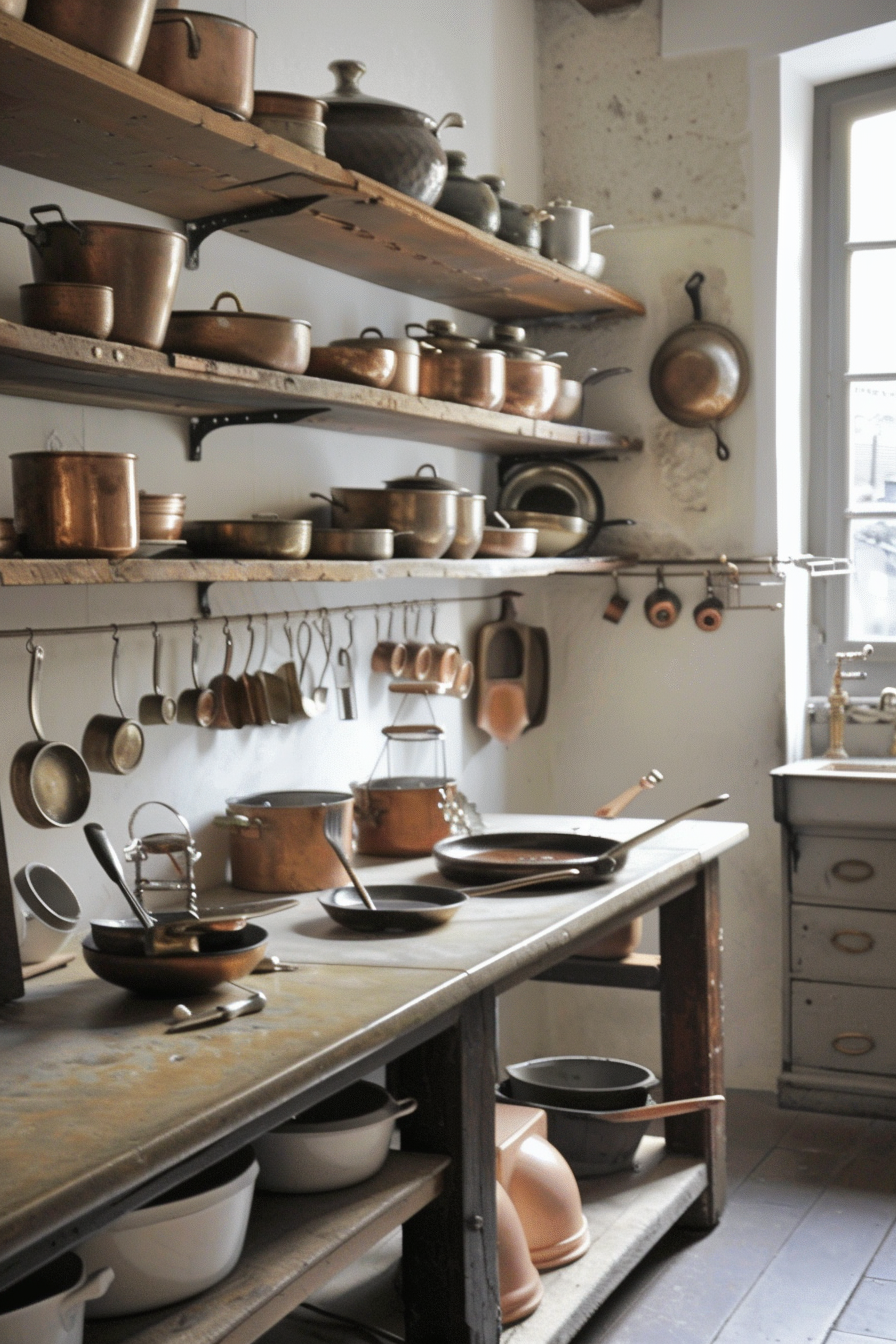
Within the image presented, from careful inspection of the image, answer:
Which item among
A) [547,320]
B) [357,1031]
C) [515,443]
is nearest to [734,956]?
[515,443]

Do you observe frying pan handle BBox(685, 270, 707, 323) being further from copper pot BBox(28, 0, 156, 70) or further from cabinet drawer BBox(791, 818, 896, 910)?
copper pot BBox(28, 0, 156, 70)

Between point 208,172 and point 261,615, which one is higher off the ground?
point 208,172


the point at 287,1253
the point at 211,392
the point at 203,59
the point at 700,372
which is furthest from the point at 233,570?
the point at 700,372

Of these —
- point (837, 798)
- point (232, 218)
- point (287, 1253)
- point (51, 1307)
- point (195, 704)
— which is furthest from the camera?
point (837, 798)

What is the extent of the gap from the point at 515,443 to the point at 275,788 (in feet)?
3.86

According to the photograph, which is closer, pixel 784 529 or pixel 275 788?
pixel 275 788

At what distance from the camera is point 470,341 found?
3.04 m

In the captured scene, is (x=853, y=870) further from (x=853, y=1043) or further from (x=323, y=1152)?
(x=323, y=1152)

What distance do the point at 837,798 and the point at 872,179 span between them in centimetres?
172

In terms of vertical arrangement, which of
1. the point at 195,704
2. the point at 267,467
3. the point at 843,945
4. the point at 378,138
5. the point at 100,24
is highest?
the point at 378,138

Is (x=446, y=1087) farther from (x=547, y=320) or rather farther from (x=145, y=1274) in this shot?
(x=547, y=320)

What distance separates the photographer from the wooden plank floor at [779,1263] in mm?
2619

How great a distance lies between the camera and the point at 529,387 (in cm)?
327

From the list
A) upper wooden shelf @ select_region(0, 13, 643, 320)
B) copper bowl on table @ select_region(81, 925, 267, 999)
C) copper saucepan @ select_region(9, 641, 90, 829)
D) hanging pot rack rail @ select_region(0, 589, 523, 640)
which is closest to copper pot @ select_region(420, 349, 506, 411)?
upper wooden shelf @ select_region(0, 13, 643, 320)
